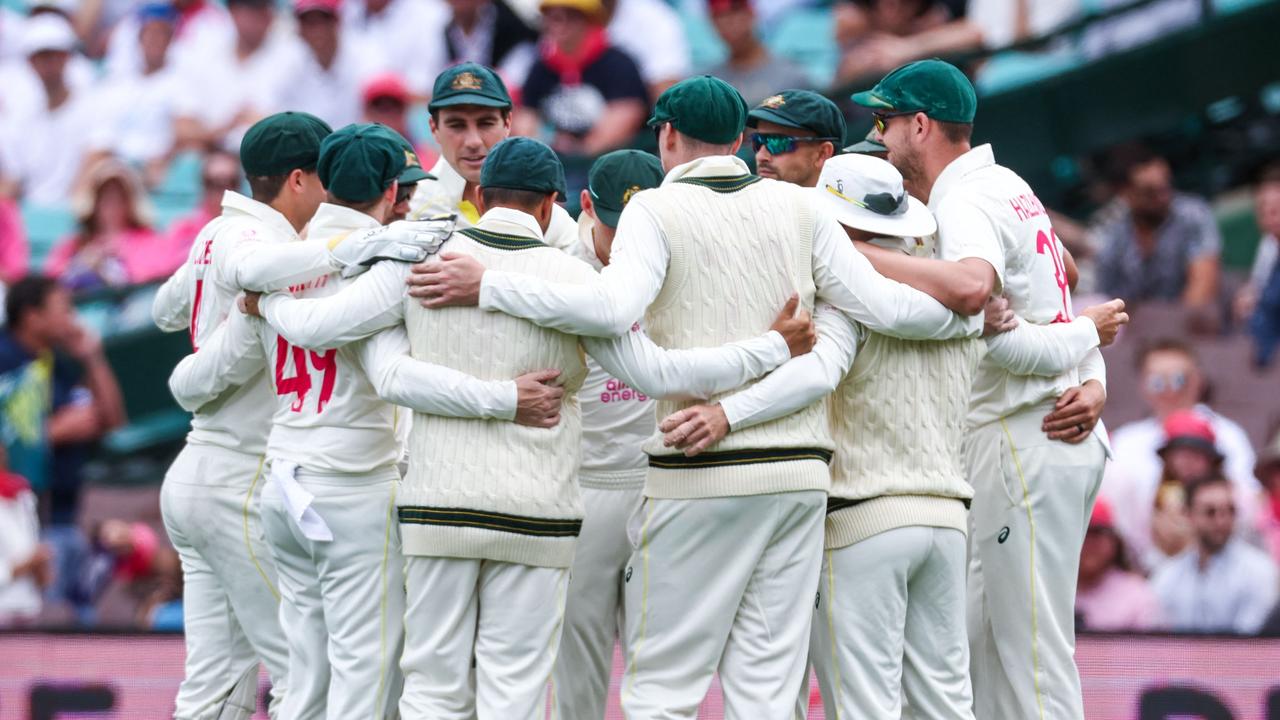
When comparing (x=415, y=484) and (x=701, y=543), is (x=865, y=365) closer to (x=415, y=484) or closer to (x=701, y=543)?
(x=701, y=543)

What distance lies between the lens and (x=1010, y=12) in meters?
11.4

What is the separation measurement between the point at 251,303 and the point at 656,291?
4.36 ft

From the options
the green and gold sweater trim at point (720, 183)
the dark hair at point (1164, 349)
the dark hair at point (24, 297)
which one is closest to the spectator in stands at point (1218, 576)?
the dark hair at point (1164, 349)

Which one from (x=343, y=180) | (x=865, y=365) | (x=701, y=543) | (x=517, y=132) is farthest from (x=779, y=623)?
(x=517, y=132)

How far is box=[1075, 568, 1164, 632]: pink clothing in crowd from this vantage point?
8.34m

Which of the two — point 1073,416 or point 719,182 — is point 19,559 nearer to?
point 719,182

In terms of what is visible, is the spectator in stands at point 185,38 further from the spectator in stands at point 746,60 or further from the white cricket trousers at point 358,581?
the white cricket trousers at point 358,581

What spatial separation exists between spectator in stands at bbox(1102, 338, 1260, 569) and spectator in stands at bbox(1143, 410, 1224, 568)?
8cm

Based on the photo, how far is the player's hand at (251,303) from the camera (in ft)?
18.0

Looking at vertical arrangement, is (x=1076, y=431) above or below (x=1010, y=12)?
below

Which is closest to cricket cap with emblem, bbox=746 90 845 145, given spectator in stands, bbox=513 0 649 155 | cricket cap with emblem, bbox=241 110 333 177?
cricket cap with emblem, bbox=241 110 333 177

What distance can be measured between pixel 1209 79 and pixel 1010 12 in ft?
4.30

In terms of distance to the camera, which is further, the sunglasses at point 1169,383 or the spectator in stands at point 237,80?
the spectator in stands at point 237,80

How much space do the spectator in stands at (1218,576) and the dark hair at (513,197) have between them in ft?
14.7
